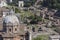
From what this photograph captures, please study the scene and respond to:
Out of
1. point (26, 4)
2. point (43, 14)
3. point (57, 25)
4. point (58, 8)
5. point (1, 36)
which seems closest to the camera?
point (1, 36)

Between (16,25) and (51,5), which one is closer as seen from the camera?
(16,25)

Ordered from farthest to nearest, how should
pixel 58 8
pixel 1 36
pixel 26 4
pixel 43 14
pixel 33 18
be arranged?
pixel 26 4 < pixel 58 8 < pixel 43 14 < pixel 33 18 < pixel 1 36

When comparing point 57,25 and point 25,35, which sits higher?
point 25,35

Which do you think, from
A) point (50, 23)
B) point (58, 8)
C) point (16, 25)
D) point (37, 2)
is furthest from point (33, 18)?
point (37, 2)

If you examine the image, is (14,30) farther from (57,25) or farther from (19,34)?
(57,25)

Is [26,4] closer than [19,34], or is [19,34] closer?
[19,34]

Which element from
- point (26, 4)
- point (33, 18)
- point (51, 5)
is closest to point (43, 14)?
point (33, 18)

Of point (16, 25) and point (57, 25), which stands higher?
point (16, 25)

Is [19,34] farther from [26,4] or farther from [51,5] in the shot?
[26,4]

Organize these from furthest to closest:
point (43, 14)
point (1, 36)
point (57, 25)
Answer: point (43, 14)
point (57, 25)
point (1, 36)
